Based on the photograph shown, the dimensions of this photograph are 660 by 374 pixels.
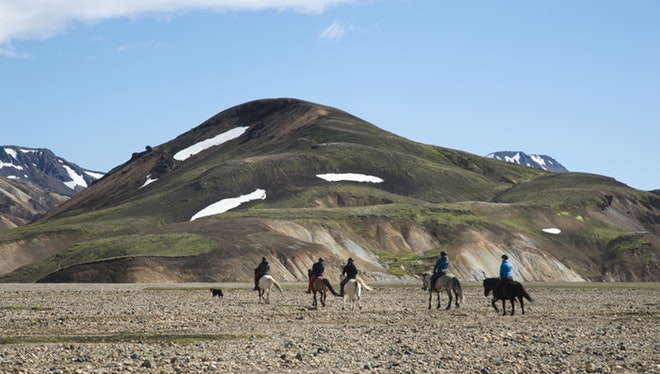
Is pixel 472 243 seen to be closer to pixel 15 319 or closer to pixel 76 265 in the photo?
pixel 76 265

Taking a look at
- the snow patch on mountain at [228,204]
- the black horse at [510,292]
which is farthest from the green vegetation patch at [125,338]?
the snow patch on mountain at [228,204]

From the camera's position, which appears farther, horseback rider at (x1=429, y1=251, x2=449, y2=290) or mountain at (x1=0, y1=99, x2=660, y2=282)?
mountain at (x1=0, y1=99, x2=660, y2=282)

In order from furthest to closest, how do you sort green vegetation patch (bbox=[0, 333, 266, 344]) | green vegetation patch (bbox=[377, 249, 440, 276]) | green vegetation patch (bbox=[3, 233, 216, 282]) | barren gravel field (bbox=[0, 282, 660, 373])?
green vegetation patch (bbox=[377, 249, 440, 276]) → green vegetation patch (bbox=[3, 233, 216, 282]) → green vegetation patch (bbox=[0, 333, 266, 344]) → barren gravel field (bbox=[0, 282, 660, 373])

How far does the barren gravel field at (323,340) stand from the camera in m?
24.6

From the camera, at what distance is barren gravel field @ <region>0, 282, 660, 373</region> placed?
80.8 ft

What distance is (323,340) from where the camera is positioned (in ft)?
103

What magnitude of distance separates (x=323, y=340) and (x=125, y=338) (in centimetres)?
685

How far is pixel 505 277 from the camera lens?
1775 inches

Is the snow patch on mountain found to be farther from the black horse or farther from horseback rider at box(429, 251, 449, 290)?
the black horse

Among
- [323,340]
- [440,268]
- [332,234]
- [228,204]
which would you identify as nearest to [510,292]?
[440,268]

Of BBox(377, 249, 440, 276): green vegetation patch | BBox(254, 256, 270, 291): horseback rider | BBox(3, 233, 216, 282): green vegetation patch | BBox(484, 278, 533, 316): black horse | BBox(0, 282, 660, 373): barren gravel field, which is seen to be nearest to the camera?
BBox(0, 282, 660, 373): barren gravel field

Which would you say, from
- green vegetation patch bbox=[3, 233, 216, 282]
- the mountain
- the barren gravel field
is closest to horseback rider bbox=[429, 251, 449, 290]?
the barren gravel field

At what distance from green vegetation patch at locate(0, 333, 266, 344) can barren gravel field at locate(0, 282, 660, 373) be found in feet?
0.11

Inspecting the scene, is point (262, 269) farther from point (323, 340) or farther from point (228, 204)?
point (228, 204)
